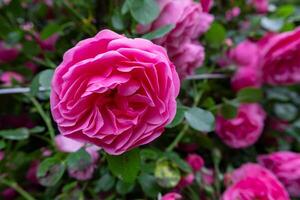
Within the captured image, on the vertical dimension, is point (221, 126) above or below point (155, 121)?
below

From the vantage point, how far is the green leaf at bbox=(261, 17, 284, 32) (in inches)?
32.8

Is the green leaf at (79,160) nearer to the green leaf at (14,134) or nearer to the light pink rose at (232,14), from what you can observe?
the green leaf at (14,134)

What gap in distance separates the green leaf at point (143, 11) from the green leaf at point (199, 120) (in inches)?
4.6

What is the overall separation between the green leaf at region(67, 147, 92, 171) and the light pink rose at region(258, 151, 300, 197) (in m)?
0.29

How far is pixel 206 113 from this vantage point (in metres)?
0.57

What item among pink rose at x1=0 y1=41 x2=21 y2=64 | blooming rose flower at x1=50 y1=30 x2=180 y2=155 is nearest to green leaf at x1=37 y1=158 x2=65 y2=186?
blooming rose flower at x1=50 y1=30 x2=180 y2=155

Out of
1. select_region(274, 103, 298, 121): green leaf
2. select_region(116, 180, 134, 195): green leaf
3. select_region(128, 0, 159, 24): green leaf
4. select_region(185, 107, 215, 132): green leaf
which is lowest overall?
select_region(274, 103, 298, 121): green leaf

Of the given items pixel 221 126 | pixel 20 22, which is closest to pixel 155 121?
pixel 221 126

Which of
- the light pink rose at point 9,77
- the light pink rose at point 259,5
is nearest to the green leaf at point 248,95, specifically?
the light pink rose at point 259,5

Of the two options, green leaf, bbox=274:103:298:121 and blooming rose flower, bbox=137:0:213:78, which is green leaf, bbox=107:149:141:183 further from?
green leaf, bbox=274:103:298:121

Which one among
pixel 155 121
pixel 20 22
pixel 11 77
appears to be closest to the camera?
pixel 155 121

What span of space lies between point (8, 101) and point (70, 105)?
1.18ft

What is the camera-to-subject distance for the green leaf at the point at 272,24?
0.83 meters

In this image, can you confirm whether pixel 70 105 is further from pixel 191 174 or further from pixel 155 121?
pixel 191 174
